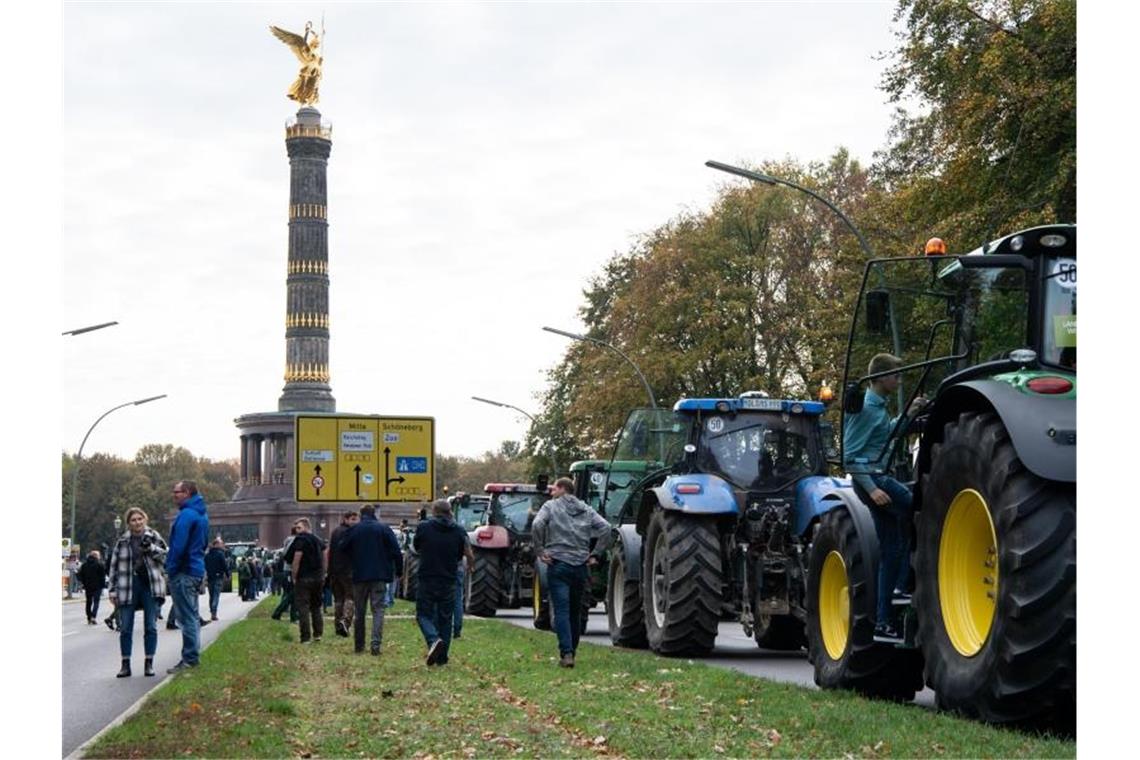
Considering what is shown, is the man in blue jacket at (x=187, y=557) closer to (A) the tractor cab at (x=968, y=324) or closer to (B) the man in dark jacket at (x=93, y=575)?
(A) the tractor cab at (x=968, y=324)

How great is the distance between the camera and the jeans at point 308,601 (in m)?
23.8

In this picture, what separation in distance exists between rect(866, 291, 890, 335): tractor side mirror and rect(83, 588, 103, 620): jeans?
2805cm

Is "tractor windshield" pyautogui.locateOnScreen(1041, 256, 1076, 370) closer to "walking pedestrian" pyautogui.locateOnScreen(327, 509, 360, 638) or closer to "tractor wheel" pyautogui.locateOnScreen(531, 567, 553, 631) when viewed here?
"walking pedestrian" pyautogui.locateOnScreen(327, 509, 360, 638)

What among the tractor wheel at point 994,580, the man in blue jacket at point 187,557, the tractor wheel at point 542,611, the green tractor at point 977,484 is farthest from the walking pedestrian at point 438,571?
the tractor wheel at point 994,580

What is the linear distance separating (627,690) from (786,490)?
221 inches

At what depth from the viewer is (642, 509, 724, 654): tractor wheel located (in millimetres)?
16656

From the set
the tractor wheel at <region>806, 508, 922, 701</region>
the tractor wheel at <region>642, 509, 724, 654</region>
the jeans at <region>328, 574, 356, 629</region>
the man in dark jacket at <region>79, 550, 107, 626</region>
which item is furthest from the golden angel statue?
the tractor wheel at <region>806, 508, 922, 701</region>

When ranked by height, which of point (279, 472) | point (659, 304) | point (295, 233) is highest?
point (295, 233)

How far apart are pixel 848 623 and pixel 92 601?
2871cm

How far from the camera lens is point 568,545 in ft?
→ 55.3

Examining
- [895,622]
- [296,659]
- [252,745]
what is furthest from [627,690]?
[296,659]

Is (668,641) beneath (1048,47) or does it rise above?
beneath

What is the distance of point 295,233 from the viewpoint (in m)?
111

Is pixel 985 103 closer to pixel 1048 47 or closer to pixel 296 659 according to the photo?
pixel 1048 47
